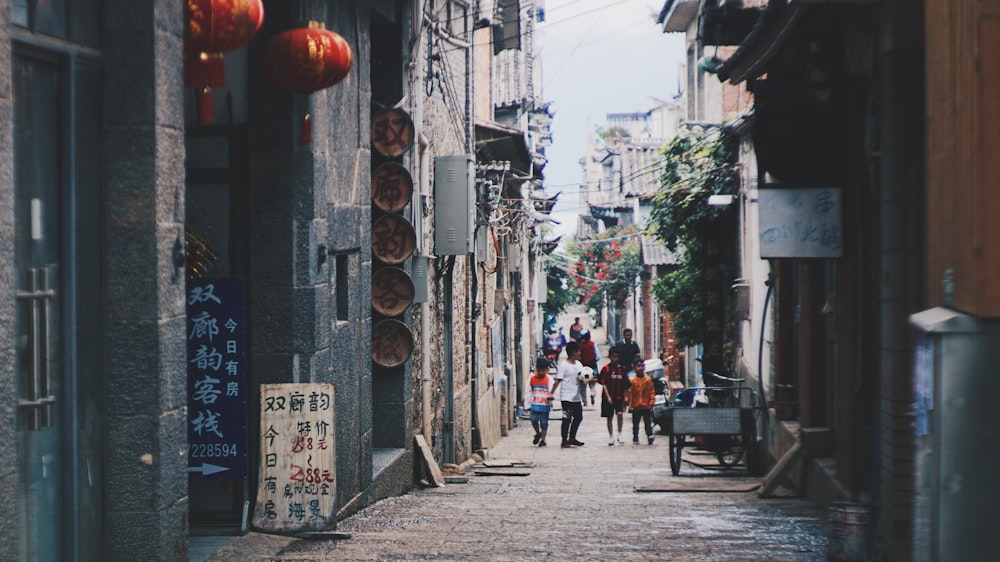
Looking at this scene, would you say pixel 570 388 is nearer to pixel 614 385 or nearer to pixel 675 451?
pixel 614 385

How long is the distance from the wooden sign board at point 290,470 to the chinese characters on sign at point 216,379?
0.89 feet

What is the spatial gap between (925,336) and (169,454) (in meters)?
4.21

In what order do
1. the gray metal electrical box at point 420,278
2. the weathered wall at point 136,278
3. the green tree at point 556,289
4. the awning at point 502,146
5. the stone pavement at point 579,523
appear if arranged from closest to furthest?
the weathered wall at point 136,278
the stone pavement at point 579,523
the gray metal electrical box at point 420,278
the awning at point 502,146
the green tree at point 556,289

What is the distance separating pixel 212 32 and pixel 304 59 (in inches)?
66.5

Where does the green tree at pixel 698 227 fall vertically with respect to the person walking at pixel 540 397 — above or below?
above

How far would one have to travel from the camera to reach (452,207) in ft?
56.3

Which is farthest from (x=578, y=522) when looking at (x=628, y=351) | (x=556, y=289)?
(x=556, y=289)

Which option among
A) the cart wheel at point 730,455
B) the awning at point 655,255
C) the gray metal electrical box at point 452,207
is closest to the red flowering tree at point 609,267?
the awning at point 655,255

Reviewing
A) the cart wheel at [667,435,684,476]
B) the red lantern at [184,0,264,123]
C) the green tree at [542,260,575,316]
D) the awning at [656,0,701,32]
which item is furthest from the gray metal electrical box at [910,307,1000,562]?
the green tree at [542,260,575,316]

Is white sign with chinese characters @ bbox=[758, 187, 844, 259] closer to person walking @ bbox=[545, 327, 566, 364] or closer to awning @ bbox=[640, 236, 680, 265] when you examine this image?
awning @ bbox=[640, 236, 680, 265]

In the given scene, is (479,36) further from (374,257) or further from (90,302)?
(90,302)

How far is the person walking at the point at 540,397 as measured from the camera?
21.9 meters

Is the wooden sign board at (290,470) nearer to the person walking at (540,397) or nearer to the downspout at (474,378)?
the downspout at (474,378)

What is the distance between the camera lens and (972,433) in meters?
5.52
